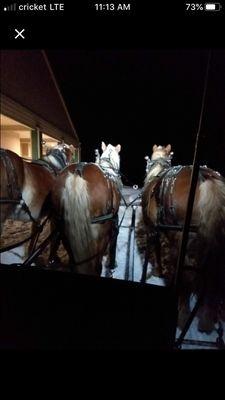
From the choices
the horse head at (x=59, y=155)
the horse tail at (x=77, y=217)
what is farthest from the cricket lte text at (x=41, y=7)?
the horse head at (x=59, y=155)

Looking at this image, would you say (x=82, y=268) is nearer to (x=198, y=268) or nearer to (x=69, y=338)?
(x=198, y=268)

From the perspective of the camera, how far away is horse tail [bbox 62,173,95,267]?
1.22m

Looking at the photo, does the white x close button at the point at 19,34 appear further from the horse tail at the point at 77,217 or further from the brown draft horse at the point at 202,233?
the brown draft horse at the point at 202,233

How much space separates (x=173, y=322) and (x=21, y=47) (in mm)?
797

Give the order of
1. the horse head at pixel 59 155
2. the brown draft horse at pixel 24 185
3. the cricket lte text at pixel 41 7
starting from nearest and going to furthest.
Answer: the cricket lte text at pixel 41 7
the brown draft horse at pixel 24 185
the horse head at pixel 59 155

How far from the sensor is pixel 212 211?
106 centimetres

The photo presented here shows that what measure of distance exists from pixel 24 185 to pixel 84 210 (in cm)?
50

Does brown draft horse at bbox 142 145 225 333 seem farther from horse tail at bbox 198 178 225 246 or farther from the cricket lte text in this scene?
the cricket lte text

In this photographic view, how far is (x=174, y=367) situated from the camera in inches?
22.3

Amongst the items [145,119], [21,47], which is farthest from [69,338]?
[145,119]

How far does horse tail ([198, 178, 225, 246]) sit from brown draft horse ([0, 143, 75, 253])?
895mm

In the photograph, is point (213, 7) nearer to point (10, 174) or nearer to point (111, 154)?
point (10, 174)

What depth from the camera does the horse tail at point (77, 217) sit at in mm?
1218

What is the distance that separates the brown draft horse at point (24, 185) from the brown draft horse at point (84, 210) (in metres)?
0.27
